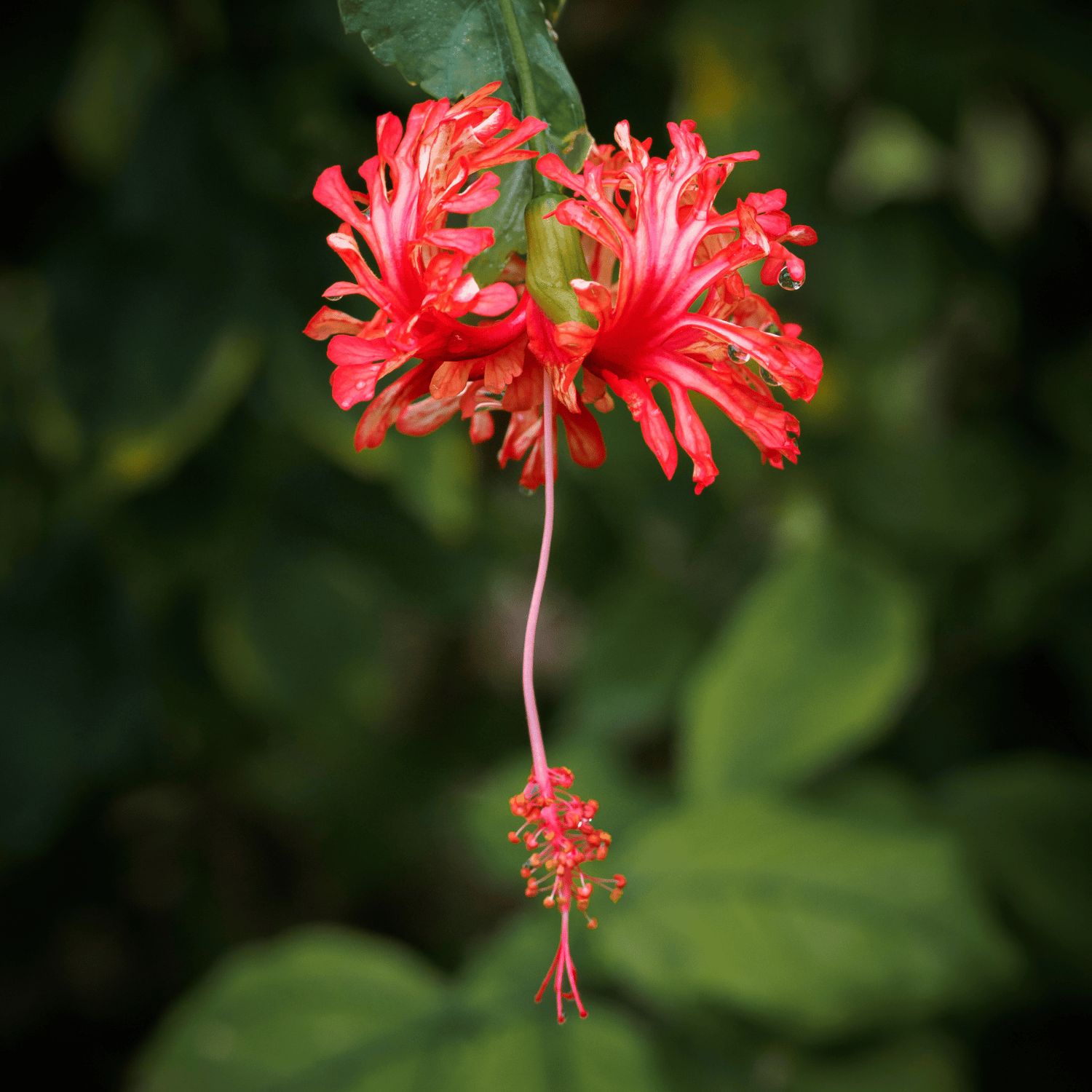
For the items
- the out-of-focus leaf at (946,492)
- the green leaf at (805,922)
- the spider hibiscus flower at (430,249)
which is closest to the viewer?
the spider hibiscus flower at (430,249)

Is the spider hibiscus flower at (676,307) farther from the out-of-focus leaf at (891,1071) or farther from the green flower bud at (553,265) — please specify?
the out-of-focus leaf at (891,1071)

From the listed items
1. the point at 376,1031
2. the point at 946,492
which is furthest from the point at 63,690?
the point at 946,492

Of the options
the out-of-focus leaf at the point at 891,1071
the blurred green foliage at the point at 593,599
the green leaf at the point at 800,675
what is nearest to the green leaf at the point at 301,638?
the blurred green foliage at the point at 593,599

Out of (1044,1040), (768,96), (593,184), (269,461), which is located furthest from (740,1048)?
(768,96)

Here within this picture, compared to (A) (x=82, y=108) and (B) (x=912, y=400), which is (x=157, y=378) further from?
(B) (x=912, y=400)

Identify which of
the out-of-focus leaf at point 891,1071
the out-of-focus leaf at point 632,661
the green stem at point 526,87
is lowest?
the out-of-focus leaf at point 891,1071

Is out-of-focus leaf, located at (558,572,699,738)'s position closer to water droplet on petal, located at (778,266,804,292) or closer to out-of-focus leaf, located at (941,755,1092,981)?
out-of-focus leaf, located at (941,755,1092,981)

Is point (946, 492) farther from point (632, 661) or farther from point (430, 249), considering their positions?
point (430, 249)
